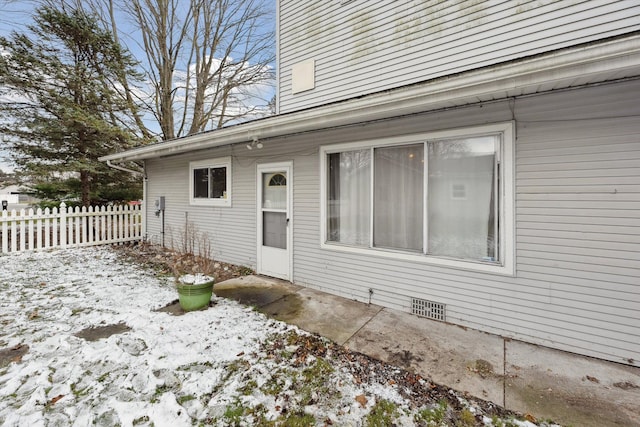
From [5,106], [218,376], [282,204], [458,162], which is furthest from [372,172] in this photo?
[5,106]

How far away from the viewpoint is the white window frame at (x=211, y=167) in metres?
5.93

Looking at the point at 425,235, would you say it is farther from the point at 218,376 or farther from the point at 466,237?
the point at 218,376

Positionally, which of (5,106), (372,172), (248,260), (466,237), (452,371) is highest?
(5,106)

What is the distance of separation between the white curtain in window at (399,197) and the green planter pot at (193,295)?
7.91 ft

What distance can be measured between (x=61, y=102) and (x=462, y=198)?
11.6m

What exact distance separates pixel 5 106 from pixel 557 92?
1329cm

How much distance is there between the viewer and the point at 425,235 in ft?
11.7

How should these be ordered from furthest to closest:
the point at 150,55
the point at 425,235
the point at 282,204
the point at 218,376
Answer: the point at 150,55 < the point at 282,204 < the point at 425,235 < the point at 218,376

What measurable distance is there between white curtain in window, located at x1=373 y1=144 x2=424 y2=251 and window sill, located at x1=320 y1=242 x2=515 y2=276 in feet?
0.36

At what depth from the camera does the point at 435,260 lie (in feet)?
11.4

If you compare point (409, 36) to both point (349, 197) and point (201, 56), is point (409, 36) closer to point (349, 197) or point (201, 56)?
point (349, 197)

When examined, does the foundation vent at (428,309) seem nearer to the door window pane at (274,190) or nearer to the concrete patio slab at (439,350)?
the concrete patio slab at (439,350)

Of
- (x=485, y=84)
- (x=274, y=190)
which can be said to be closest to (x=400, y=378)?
(x=485, y=84)

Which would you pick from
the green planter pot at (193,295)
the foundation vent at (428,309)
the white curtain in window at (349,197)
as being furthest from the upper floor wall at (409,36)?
the green planter pot at (193,295)
